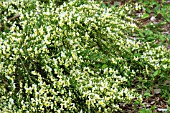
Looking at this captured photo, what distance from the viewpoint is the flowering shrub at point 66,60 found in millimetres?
2904

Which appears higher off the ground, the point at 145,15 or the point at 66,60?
the point at 66,60

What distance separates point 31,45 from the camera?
295cm

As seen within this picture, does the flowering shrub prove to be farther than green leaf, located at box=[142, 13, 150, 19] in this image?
No

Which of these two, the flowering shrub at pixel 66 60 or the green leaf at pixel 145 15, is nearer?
the flowering shrub at pixel 66 60

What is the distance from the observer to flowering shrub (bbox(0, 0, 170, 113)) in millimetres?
2904

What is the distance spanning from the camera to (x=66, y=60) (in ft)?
9.76

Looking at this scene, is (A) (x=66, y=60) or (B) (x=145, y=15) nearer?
(A) (x=66, y=60)

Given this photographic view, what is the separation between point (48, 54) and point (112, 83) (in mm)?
623

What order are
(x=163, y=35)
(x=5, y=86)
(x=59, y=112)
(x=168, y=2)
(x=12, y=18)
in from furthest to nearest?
(x=168, y=2)
(x=163, y=35)
(x=12, y=18)
(x=5, y=86)
(x=59, y=112)

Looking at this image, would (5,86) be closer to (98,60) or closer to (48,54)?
(48,54)

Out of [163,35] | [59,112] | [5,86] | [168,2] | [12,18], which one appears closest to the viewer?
[59,112]

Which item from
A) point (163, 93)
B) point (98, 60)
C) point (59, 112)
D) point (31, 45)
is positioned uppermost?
point (31, 45)

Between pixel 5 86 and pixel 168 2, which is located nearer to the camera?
pixel 5 86

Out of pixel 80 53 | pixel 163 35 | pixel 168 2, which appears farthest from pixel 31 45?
pixel 168 2
